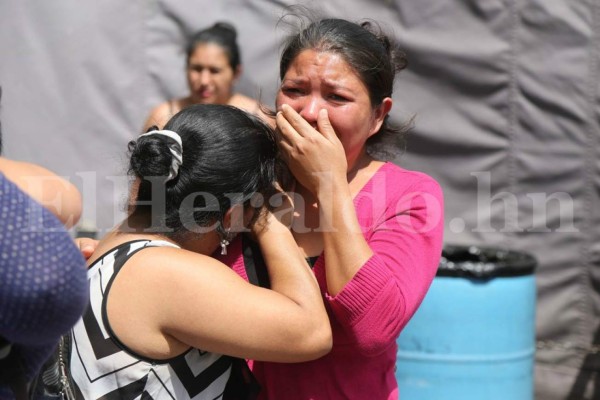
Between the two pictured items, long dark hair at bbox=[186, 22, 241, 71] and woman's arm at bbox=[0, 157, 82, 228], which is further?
long dark hair at bbox=[186, 22, 241, 71]

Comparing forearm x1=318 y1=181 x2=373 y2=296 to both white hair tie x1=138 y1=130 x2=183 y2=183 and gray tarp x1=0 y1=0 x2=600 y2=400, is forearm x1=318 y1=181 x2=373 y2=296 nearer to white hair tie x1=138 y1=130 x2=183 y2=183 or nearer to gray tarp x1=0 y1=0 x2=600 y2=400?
white hair tie x1=138 y1=130 x2=183 y2=183

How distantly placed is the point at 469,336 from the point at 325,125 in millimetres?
1800

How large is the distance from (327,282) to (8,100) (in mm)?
3690

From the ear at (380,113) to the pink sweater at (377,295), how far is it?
13 cm

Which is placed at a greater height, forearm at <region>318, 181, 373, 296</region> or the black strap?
forearm at <region>318, 181, 373, 296</region>

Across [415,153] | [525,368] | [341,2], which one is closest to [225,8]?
[341,2]

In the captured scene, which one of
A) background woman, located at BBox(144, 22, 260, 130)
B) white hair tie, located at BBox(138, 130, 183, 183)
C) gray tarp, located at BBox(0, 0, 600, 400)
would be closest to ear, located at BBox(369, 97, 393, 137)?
white hair tie, located at BBox(138, 130, 183, 183)

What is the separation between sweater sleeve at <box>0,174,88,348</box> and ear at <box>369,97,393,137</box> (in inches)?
45.0

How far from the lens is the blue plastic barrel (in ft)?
11.3

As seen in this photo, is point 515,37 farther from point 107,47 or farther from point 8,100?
point 8,100

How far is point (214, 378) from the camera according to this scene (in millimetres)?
Answer: 1845

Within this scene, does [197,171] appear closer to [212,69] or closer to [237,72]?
[212,69]

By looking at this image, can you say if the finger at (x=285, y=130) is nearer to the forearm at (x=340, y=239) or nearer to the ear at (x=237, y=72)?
the forearm at (x=340, y=239)

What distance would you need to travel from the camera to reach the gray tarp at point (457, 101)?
14.4 ft
